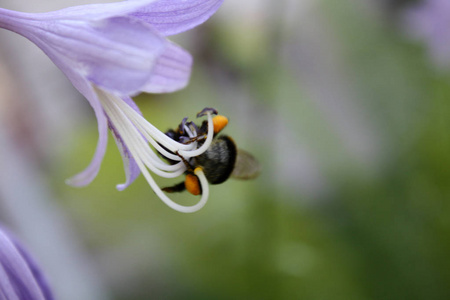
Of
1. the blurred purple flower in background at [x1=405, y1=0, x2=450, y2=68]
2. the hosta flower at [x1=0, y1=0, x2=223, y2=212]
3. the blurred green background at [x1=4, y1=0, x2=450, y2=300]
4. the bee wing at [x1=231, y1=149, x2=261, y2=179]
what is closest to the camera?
the hosta flower at [x1=0, y1=0, x2=223, y2=212]

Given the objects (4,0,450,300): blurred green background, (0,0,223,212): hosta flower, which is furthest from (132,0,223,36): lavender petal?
(4,0,450,300): blurred green background

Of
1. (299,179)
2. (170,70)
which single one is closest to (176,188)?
(170,70)

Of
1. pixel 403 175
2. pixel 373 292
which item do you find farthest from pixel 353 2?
pixel 373 292

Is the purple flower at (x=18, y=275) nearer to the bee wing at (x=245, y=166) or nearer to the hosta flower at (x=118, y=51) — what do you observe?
the hosta flower at (x=118, y=51)

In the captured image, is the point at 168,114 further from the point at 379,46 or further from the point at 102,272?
the point at 379,46

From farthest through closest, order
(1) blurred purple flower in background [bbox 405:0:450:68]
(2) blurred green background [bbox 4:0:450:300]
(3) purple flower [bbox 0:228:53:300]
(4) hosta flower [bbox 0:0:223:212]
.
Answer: (1) blurred purple flower in background [bbox 405:0:450:68] → (2) blurred green background [bbox 4:0:450:300] → (3) purple flower [bbox 0:228:53:300] → (4) hosta flower [bbox 0:0:223:212]

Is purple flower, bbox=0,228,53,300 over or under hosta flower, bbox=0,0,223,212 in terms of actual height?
under

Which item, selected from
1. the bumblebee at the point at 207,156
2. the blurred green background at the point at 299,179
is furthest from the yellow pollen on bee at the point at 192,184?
the blurred green background at the point at 299,179

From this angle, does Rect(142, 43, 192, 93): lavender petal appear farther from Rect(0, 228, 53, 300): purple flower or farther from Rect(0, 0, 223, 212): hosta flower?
Rect(0, 228, 53, 300): purple flower
